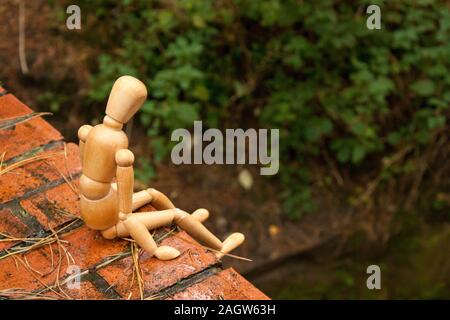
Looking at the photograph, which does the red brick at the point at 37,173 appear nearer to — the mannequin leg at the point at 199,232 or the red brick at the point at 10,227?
the red brick at the point at 10,227

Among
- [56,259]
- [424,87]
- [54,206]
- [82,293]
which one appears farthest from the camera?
[424,87]

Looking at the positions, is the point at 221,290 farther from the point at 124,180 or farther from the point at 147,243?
the point at 124,180

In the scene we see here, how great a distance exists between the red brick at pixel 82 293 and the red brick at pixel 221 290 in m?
0.17

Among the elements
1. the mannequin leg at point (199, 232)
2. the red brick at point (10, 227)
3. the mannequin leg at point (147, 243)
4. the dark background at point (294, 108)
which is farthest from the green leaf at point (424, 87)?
the red brick at point (10, 227)

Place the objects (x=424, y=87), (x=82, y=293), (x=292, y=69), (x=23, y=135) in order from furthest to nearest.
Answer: (x=292, y=69), (x=424, y=87), (x=23, y=135), (x=82, y=293)

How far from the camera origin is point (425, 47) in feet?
12.6

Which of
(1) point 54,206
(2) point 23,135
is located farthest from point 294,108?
(1) point 54,206

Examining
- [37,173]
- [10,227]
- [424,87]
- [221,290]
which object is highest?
[424,87]

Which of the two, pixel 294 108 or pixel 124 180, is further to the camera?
pixel 294 108

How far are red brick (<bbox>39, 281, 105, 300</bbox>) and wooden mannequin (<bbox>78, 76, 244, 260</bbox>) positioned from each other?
170 mm

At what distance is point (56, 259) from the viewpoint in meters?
1.79

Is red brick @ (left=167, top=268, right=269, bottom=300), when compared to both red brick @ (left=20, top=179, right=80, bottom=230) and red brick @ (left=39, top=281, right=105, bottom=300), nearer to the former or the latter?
red brick @ (left=39, top=281, right=105, bottom=300)

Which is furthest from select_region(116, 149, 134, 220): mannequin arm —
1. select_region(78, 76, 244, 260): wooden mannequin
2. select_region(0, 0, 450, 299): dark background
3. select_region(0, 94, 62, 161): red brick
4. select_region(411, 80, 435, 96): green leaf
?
select_region(411, 80, 435, 96): green leaf

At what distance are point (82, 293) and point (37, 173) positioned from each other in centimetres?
48
